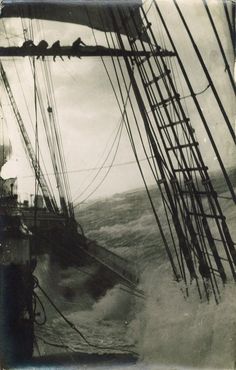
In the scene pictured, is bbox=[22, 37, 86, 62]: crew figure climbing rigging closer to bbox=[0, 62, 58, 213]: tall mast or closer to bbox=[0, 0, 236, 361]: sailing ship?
bbox=[0, 0, 236, 361]: sailing ship

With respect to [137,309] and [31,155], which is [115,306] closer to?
[137,309]

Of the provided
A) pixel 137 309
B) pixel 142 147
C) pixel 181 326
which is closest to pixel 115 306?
pixel 137 309

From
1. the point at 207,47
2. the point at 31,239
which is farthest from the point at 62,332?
the point at 207,47

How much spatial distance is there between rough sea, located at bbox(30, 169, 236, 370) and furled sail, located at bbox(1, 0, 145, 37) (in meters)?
0.81

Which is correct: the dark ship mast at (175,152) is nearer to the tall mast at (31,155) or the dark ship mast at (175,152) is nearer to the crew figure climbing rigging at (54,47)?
the crew figure climbing rigging at (54,47)

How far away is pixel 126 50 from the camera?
187cm

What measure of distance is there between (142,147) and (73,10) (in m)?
0.69

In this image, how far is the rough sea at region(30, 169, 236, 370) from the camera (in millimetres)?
1783

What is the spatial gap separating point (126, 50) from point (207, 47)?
40 centimetres

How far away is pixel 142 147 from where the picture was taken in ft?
6.07

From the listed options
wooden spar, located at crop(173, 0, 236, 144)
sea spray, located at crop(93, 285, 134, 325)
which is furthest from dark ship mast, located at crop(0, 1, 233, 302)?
sea spray, located at crop(93, 285, 134, 325)

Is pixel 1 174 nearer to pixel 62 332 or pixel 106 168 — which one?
pixel 106 168

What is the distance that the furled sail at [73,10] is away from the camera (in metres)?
1.71

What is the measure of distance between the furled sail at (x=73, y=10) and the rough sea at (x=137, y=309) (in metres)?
0.81
